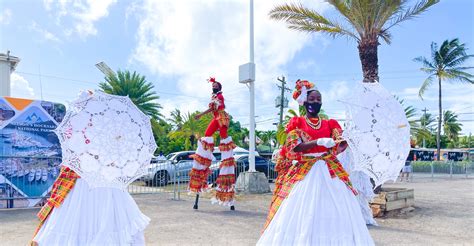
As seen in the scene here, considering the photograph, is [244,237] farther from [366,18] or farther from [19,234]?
[366,18]

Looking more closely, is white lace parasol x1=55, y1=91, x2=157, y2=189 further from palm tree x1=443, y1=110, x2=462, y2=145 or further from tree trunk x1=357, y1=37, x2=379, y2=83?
palm tree x1=443, y1=110, x2=462, y2=145

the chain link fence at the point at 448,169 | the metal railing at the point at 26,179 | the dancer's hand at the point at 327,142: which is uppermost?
the dancer's hand at the point at 327,142

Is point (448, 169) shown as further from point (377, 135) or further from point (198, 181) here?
point (377, 135)

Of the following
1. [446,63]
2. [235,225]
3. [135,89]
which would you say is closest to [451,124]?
[446,63]

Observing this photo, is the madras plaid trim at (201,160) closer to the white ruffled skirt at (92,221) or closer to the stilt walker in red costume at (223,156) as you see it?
the stilt walker in red costume at (223,156)

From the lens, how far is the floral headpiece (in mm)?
4305

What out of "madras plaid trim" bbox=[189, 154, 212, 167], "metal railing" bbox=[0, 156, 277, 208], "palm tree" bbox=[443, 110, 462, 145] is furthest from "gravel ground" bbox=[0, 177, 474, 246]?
"palm tree" bbox=[443, 110, 462, 145]

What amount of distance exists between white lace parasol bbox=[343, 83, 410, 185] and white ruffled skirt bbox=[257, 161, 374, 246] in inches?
14.0

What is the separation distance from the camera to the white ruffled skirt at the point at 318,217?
144 inches

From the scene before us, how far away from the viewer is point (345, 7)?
1002cm

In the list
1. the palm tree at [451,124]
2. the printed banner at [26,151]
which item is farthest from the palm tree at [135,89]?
the palm tree at [451,124]

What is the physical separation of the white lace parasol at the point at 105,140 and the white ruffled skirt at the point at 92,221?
44 cm

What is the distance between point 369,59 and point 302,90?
6.12 m

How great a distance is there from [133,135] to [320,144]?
190cm
